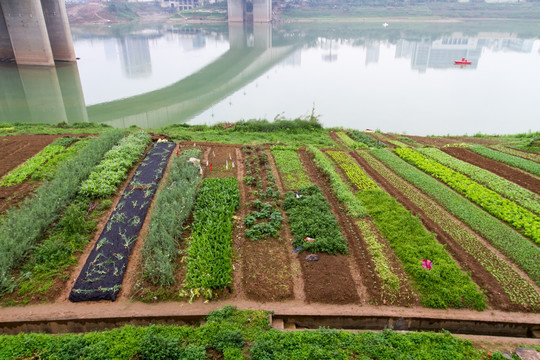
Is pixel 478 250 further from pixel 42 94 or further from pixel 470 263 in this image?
pixel 42 94

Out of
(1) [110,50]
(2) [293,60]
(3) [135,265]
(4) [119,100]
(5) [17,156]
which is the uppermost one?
(1) [110,50]

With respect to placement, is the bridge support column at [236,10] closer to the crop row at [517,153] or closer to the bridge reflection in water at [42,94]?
the bridge reflection in water at [42,94]

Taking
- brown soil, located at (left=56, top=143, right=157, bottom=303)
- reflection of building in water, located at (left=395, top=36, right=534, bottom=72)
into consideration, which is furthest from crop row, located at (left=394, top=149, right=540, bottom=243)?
reflection of building in water, located at (left=395, top=36, right=534, bottom=72)

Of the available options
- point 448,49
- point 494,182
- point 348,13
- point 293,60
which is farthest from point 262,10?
A: point 494,182

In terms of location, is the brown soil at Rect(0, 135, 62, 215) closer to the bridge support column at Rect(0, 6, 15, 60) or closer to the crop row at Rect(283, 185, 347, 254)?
the crop row at Rect(283, 185, 347, 254)

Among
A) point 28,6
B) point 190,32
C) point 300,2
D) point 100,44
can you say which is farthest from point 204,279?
point 300,2

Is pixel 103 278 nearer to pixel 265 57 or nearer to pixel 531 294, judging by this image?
pixel 531 294

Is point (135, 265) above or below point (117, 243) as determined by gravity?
below
